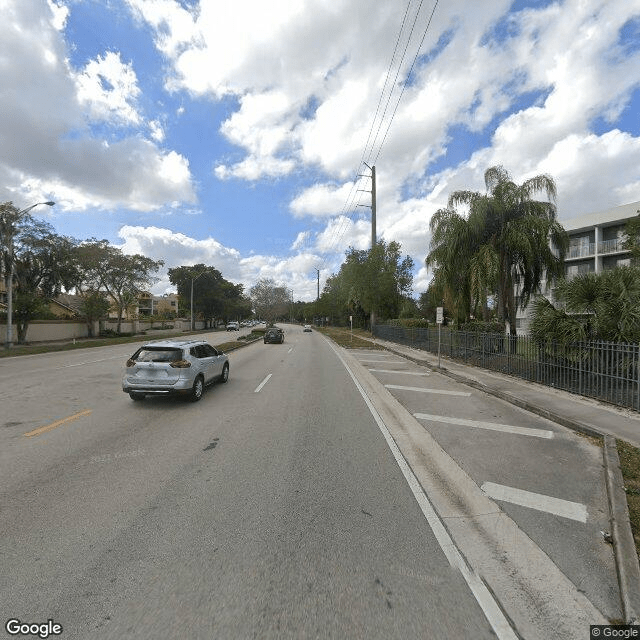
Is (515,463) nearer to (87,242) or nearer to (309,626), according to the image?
(309,626)

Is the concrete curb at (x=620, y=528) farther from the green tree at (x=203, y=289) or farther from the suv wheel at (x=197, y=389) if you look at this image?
the green tree at (x=203, y=289)

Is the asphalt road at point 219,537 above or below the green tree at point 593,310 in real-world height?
below

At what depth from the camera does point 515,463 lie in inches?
224

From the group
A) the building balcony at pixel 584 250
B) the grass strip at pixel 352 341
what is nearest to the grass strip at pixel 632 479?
the grass strip at pixel 352 341

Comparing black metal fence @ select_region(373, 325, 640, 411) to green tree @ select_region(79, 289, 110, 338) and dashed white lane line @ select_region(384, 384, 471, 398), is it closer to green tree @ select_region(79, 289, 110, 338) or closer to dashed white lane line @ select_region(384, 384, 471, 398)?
dashed white lane line @ select_region(384, 384, 471, 398)

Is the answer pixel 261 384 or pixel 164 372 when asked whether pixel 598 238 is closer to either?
pixel 261 384

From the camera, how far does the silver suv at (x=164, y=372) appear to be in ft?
30.1

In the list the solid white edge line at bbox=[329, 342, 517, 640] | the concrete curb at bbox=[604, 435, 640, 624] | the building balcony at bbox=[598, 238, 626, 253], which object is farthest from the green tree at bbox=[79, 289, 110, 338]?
the building balcony at bbox=[598, 238, 626, 253]

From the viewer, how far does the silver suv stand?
9.16m

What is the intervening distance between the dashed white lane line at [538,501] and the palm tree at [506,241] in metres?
14.8

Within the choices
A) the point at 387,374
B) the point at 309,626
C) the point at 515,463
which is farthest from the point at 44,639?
the point at 387,374

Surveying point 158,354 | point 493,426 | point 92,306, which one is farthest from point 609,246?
point 92,306

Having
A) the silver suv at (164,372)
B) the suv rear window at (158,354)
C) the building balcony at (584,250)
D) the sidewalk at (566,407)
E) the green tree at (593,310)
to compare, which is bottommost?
the sidewalk at (566,407)

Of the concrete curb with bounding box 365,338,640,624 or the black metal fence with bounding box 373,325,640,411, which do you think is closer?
the concrete curb with bounding box 365,338,640,624
